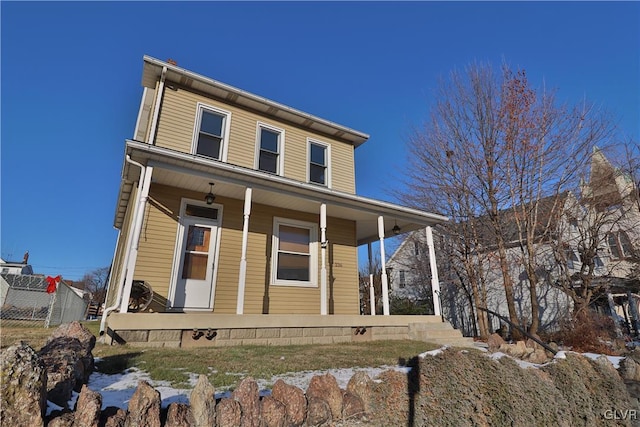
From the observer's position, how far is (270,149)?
358 inches

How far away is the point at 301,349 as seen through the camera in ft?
17.3

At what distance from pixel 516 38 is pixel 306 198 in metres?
9.73

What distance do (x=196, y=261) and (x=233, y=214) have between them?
1360 mm

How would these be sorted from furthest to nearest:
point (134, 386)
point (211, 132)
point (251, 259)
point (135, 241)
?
point (211, 132)
point (251, 259)
point (135, 241)
point (134, 386)

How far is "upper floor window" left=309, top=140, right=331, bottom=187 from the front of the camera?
378 inches

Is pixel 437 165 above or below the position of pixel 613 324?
above

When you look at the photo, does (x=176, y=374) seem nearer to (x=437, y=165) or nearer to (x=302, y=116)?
(x=302, y=116)

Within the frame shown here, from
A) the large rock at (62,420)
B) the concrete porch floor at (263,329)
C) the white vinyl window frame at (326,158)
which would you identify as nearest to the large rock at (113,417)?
the large rock at (62,420)

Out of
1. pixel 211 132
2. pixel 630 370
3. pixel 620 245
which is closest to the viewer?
pixel 630 370

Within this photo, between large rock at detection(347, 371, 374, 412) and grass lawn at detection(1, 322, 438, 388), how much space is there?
1.09 metres

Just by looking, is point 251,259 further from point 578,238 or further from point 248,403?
point 578,238

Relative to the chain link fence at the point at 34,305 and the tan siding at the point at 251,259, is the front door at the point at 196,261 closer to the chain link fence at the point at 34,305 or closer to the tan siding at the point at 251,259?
the tan siding at the point at 251,259

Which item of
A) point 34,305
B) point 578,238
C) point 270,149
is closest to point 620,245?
point 578,238

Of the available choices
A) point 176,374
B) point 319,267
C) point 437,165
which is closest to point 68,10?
point 319,267
